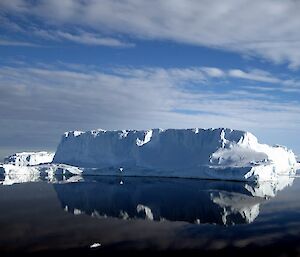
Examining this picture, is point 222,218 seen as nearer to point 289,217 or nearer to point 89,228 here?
point 289,217

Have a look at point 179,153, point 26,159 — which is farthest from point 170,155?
point 26,159

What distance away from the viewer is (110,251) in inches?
758

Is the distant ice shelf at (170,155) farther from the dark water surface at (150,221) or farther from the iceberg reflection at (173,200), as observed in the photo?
the dark water surface at (150,221)

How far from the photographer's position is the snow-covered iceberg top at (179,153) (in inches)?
2286

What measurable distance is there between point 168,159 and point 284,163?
24900 mm

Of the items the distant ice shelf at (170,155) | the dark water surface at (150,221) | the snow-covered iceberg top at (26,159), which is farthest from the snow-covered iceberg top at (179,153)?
the snow-covered iceberg top at (26,159)

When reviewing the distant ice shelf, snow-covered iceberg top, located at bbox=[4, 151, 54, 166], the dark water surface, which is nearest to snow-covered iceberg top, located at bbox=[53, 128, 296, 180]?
the distant ice shelf

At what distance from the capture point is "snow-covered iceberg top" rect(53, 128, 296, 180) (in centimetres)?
5806

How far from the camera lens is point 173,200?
38219 mm

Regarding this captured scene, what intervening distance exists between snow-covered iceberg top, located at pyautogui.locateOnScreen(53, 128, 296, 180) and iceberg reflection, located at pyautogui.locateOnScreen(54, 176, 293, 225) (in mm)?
4060

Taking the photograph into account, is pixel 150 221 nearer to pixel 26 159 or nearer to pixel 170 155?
pixel 170 155

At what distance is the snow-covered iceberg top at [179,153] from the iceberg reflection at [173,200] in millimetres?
4060

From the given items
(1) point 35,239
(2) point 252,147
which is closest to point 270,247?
(1) point 35,239

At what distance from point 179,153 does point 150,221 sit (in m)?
38.8
